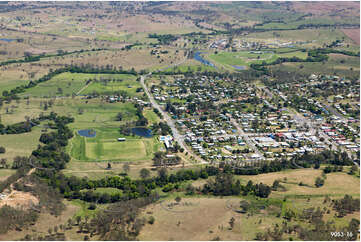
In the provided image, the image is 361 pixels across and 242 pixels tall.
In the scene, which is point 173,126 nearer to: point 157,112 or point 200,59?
point 157,112

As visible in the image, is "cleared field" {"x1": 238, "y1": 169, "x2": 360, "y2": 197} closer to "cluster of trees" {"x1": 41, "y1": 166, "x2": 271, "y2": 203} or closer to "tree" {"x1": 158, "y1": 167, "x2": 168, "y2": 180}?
"cluster of trees" {"x1": 41, "y1": 166, "x2": 271, "y2": 203}

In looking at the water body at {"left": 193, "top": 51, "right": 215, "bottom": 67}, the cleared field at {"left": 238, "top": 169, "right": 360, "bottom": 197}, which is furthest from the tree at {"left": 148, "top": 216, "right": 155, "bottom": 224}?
the water body at {"left": 193, "top": 51, "right": 215, "bottom": 67}

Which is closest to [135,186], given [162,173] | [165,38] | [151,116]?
[162,173]

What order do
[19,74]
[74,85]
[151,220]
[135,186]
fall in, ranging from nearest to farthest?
[151,220] → [135,186] → [74,85] → [19,74]

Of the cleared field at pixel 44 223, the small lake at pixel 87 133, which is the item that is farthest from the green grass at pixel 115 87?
the cleared field at pixel 44 223

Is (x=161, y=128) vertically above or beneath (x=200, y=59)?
beneath

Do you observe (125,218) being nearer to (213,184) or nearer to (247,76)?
(213,184)

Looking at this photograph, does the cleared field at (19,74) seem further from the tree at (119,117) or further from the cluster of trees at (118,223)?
the cluster of trees at (118,223)

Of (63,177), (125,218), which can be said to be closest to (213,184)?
(125,218)
